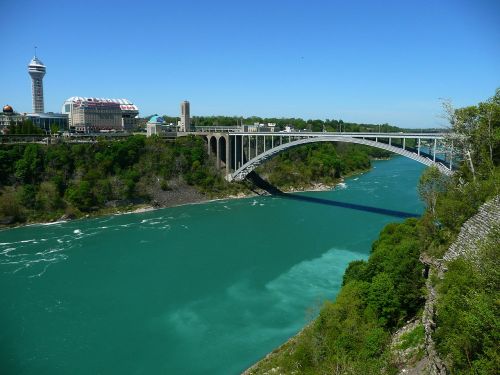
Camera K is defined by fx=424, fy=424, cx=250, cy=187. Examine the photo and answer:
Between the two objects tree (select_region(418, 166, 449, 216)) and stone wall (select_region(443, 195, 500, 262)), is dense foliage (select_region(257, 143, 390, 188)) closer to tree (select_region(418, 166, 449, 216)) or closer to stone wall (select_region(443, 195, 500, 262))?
tree (select_region(418, 166, 449, 216))

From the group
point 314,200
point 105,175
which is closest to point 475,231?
point 314,200

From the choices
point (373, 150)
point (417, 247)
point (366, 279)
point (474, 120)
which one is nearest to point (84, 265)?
point (366, 279)

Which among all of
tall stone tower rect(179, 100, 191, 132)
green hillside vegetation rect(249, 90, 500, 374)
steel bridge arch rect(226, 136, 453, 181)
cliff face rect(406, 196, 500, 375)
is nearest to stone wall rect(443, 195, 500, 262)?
cliff face rect(406, 196, 500, 375)

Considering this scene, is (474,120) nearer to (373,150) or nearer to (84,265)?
(84,265)

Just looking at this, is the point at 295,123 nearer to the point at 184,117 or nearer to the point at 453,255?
the point at 184,117

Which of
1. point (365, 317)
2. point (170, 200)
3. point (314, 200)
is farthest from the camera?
point (314, 200)

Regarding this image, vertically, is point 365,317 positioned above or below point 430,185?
below

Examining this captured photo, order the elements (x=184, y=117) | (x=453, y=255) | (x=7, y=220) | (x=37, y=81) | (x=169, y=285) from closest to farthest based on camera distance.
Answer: (x=453, y=255) < (x=169, y=285) < (x=7, y=220) < (x=184, y=117) < (x=37, y=81)

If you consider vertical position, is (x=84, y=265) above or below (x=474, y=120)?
below
